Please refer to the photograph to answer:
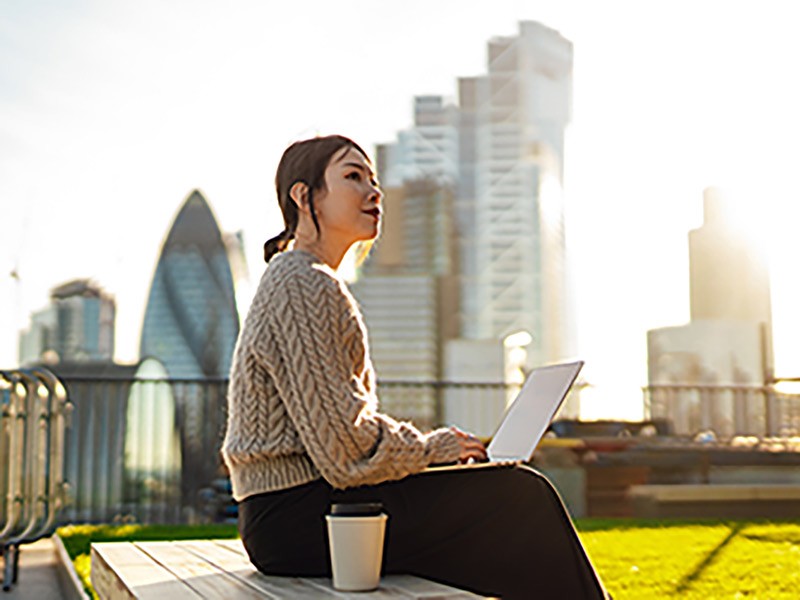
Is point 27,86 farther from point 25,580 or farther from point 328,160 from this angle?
point 328,160

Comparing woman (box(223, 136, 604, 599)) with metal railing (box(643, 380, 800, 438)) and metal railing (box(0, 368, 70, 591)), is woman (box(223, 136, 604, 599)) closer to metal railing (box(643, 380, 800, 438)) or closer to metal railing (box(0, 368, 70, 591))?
metal railing (box(0, 368, 70, 591))

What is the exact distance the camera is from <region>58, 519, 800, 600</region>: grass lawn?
13.2 ft

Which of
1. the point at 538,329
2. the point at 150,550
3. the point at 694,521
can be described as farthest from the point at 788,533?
the point at 538,329

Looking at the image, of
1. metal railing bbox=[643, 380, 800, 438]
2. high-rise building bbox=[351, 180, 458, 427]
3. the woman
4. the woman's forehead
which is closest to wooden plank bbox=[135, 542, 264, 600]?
the woman

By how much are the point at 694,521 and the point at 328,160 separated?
5791 millimetres

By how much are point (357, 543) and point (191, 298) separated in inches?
3930

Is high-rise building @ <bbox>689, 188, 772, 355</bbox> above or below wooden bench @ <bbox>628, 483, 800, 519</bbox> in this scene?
above

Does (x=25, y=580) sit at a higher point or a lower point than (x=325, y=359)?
lower

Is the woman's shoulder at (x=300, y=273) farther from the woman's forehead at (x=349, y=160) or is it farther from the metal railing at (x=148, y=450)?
the metal railing at (x=148, y=450)

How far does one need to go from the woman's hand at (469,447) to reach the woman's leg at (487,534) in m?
0.08

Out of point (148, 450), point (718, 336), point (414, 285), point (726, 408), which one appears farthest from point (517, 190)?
point (148, 450)

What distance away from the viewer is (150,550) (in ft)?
9.05

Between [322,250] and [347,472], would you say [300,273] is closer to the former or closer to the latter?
[322,250]

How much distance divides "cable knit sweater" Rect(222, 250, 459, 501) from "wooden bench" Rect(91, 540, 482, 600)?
183mm
